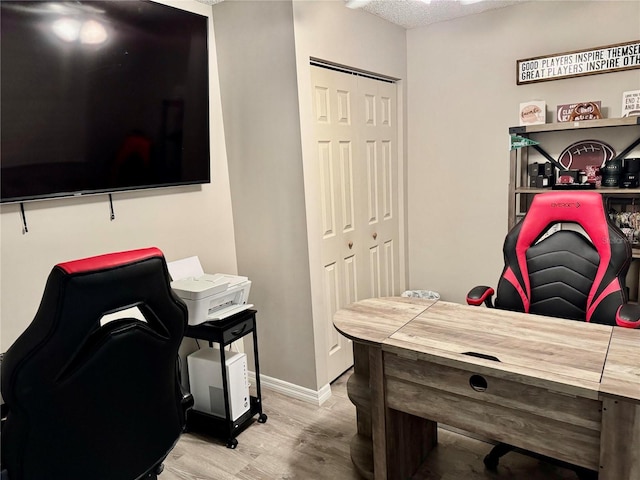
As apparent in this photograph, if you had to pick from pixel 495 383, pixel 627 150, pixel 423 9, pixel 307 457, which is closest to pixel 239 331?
pixel 307 457

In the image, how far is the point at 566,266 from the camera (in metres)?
2.28

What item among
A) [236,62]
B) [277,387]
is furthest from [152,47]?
[277,387]

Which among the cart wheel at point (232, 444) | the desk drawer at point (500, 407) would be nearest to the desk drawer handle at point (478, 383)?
the desk drawer at point (500, 407)

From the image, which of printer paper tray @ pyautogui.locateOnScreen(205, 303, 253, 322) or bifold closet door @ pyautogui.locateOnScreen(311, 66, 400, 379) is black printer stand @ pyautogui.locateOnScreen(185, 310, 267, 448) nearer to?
printer paper tray @ pyautogui.locateOnScreen(205, 303, 253, 322)

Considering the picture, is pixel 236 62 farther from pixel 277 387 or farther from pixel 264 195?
pixel 277 387

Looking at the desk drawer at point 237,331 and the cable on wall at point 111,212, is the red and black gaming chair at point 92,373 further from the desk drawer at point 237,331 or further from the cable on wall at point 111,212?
the cable on wall at point 111,212

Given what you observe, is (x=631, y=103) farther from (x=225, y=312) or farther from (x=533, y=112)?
(x=225, y=312)

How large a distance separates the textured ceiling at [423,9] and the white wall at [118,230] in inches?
45.9

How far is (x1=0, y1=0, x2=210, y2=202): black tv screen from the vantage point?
6.20ft

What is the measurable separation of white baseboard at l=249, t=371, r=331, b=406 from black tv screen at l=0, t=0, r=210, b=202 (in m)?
1.45

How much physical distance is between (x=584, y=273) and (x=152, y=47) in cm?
245

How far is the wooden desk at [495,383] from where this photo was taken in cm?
143

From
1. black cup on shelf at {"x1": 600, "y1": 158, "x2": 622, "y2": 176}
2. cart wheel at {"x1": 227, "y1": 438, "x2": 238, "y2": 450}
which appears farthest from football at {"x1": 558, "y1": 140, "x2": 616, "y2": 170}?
A: cart wheel at {"x1": 227, "y1": 438, "x2": 238, "y2": 450}

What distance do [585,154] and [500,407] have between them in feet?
7.25
